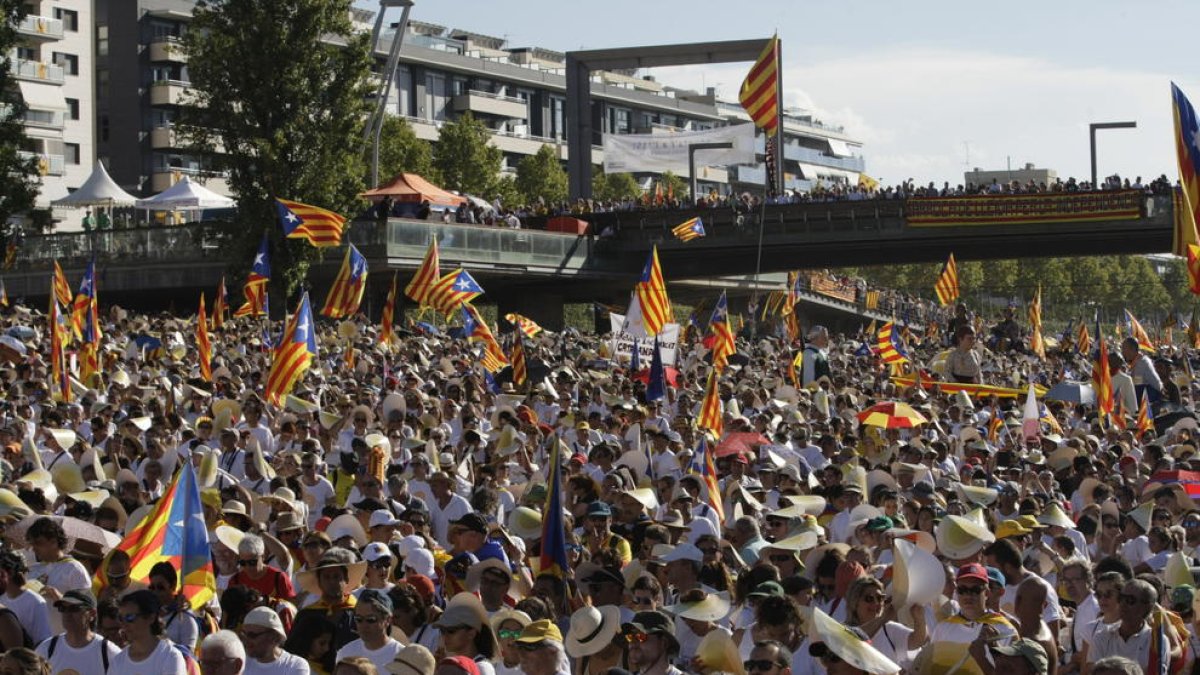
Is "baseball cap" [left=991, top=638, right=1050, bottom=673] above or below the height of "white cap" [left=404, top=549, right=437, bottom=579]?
above

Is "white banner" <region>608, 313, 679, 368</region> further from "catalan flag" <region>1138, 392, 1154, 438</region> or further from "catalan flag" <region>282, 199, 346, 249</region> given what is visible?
"catalan flag" <region>282, 199, 346, 249</region>

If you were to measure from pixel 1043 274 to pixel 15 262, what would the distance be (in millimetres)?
90273

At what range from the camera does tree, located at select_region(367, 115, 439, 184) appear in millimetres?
72875

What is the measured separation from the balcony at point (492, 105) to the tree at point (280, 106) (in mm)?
60499

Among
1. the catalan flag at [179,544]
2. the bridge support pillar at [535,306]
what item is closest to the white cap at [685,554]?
the catalan flag at [179,544]

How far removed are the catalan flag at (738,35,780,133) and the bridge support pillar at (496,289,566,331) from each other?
1112 centimetres

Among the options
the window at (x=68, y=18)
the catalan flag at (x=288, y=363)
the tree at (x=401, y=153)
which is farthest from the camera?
the window at (x=68, y=18)

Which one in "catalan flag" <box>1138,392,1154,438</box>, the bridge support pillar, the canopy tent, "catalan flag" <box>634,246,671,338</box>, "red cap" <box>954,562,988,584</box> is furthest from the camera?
the bridge support pillar

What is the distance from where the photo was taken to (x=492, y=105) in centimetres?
10862

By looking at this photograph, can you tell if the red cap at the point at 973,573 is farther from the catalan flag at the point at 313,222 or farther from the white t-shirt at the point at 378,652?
the catalan flag at the point at 313,222

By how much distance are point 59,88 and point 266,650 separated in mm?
76662

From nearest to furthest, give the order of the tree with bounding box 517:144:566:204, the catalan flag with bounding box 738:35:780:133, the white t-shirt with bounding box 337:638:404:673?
the white t-shirt with bounding box 337:638:404:673 < the catalan flag with bounding box 738:35:780:133 < the tree with bounding box 517:144:566:204

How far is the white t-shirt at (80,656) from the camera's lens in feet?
28.6

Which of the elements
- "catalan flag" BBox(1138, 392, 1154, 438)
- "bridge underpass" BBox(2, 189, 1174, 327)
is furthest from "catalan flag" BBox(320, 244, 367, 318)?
"bridge underpass" BBox(2, 189, 1174, 327)
